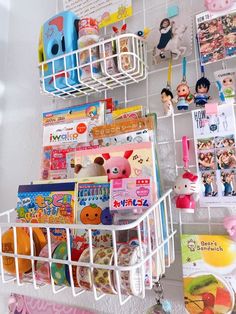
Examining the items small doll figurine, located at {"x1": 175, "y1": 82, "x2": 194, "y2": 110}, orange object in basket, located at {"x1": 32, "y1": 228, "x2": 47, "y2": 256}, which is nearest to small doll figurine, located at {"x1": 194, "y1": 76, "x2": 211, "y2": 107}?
small doll figurine, located at {"x1": 175, "y1": 82, "x2": 194, "y2": 110}

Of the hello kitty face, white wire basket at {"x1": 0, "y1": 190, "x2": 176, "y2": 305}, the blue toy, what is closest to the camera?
white wire basket at {"x1": 0, "y1": 190, "x2": 176, "y2": 305}

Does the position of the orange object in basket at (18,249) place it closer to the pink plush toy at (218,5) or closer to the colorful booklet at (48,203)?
the colorful booklet at (48,203)

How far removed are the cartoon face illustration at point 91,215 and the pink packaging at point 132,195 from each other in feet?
0.16

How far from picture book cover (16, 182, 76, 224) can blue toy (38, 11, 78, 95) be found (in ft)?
0.79

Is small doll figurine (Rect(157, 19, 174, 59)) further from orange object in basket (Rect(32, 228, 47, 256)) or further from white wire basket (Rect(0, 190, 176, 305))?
orange object in basket (Rect(32, 228, 47, 256))

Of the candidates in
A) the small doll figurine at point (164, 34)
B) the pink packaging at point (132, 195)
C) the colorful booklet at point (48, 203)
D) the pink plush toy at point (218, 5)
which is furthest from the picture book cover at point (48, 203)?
the pink plush toy at point (218, 5)

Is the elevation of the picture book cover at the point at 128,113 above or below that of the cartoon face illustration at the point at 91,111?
below

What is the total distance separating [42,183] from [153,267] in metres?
0.30

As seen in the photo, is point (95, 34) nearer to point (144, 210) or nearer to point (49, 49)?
point (49, 49)

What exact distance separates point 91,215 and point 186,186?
19 cm

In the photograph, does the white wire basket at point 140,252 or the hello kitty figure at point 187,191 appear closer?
the white wire basket at point 140,252

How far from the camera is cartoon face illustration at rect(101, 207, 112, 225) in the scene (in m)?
0.60

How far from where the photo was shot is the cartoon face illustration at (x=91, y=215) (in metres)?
0.62

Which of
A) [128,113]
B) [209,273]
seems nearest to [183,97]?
[128,113]
